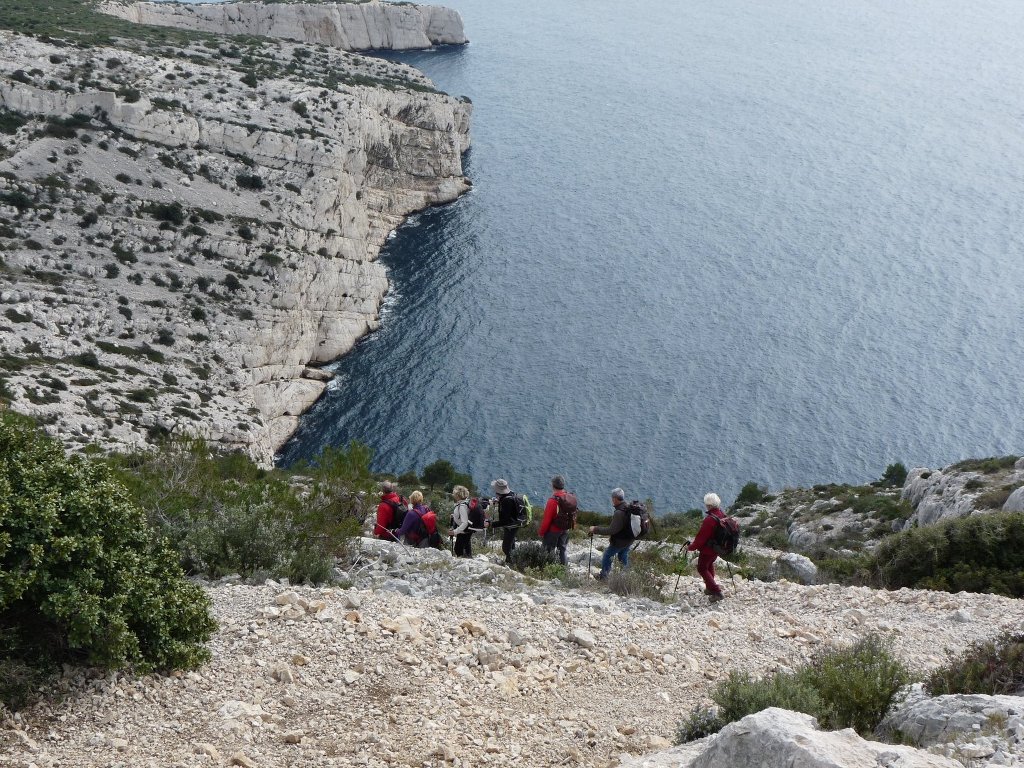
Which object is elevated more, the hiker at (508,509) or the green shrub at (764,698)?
the green shrub at (764,698)

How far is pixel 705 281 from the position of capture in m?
82.9

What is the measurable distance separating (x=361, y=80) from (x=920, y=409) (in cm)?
5941

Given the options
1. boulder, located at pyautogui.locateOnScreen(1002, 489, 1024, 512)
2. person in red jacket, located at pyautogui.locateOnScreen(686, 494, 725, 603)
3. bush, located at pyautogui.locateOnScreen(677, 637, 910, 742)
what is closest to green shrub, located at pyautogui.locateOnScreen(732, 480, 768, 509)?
boulder, located at pyautogui.locateOnScreen(1002, 489, 1024, 512)

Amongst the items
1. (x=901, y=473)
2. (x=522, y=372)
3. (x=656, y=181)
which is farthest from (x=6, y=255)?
(x=656, y=181)

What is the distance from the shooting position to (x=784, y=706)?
1015cm

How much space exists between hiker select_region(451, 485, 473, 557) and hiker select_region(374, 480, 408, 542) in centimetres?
138


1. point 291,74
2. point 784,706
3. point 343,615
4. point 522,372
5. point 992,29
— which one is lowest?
point 522,372

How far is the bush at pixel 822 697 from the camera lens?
10352 millimetres

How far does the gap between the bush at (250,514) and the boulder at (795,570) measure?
9.80 metres

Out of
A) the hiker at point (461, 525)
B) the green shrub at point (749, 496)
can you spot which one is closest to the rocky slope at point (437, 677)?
the hiker at point (461, 525)

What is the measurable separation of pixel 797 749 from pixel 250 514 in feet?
38.4

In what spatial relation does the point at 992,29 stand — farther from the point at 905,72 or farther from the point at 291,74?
the point at 291,74

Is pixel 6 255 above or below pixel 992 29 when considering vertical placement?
below

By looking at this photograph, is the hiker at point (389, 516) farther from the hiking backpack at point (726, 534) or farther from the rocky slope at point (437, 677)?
the hiking backpack at point (726, 534)
